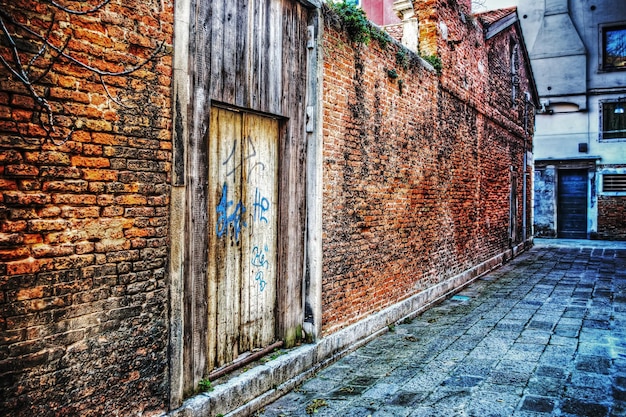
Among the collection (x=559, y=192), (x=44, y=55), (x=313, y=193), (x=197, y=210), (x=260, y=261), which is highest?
(x=44, y=55)

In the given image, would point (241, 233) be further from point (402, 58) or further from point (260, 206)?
point (402, 58)

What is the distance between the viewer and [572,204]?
20.6 m

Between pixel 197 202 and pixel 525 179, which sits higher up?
pixel 525 179

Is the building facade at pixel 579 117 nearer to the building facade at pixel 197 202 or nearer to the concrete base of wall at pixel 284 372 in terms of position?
the building facade at pixel 197 202

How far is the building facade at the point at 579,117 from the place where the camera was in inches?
773

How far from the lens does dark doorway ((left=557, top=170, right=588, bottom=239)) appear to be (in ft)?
66.6

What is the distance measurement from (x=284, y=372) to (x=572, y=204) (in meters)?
19.6

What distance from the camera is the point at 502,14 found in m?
12.9

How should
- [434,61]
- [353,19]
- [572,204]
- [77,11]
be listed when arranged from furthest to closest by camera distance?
[572,204], [434,61], [353,19], [77,11]

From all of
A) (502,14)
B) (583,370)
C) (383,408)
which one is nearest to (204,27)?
(383,408)

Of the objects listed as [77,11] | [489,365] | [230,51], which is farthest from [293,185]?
[489,365]

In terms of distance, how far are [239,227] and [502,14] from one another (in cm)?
1151

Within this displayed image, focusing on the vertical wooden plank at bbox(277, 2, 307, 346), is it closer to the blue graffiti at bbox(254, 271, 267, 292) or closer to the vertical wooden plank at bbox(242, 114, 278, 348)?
the vertical wooden plank at bbox(242, 114, 278, 348)

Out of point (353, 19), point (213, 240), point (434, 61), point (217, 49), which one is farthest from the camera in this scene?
point (434, 61)
